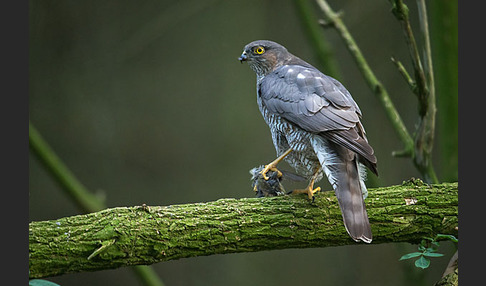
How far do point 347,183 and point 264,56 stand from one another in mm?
925

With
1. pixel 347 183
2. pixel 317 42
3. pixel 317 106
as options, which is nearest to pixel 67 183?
pixel 317 106

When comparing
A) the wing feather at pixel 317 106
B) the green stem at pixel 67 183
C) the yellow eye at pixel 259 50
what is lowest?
the wing feather at pixel 317 106

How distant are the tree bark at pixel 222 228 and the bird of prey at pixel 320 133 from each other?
0.14m

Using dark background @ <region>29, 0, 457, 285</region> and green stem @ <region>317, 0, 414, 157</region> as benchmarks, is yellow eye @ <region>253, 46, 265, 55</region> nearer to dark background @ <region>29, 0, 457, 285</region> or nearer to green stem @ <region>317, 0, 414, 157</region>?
green stem @ <region>317, 0, 414, 157</region>

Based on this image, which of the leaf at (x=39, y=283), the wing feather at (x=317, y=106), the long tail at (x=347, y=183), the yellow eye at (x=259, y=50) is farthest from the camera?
the yellow eye at (x=259, y=50)

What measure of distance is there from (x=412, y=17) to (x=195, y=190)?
2.10 meters

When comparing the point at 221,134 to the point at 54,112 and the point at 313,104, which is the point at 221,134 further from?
the point at 313,104

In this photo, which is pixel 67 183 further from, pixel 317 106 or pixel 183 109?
pixel 183 109

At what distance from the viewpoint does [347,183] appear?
2002mm

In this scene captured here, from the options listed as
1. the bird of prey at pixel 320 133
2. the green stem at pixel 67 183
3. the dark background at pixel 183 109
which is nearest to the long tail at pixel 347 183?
the bird of prey at pixel 320 133

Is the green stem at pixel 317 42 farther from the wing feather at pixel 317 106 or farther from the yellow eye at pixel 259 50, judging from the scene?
the wing feather at pixel 317 106

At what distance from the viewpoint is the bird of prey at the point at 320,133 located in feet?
6.41

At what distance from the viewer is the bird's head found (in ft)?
8.76

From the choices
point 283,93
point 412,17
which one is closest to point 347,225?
point 283,93
